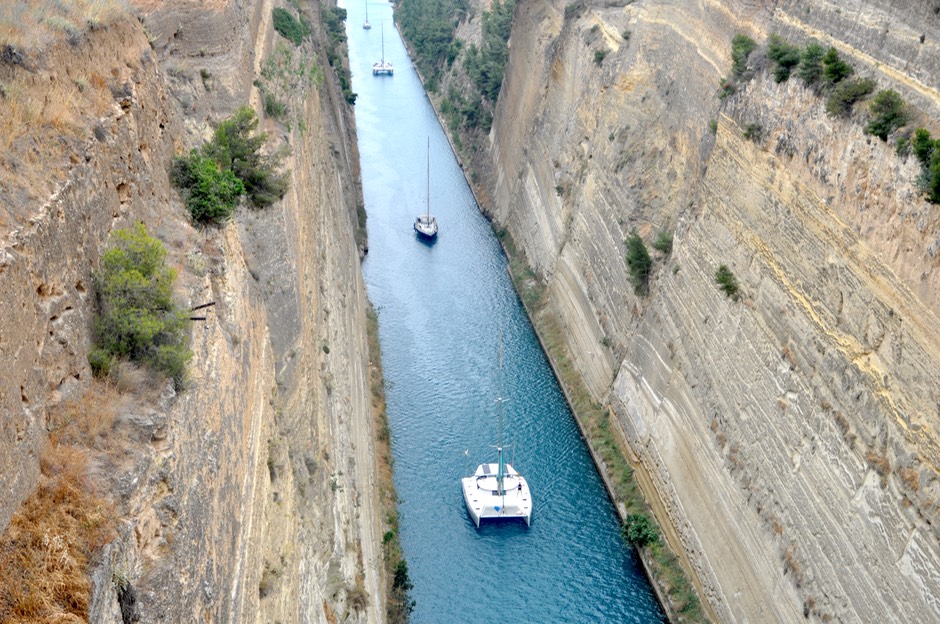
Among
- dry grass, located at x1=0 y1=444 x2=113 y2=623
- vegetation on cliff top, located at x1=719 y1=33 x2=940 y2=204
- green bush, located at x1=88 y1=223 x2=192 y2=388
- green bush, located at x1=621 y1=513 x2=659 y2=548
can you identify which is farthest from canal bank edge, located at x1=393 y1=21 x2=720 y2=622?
dry grass, located at x1=0 y1=444 x2=113 y2=623

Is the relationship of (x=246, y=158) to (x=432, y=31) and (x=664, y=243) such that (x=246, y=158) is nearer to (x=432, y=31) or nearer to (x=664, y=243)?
(x=664, y=243)

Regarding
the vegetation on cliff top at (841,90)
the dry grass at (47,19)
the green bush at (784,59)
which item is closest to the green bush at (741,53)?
the vegetation on cliff top at (841,90)

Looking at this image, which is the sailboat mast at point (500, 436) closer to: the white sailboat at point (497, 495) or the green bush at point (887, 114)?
the white sailboat at point (497, 495)

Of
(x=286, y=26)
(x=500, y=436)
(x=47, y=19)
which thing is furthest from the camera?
(x=286, y=26)

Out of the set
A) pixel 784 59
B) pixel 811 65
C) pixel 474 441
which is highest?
pixel 811 65

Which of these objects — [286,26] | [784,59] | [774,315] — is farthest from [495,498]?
[286,26]

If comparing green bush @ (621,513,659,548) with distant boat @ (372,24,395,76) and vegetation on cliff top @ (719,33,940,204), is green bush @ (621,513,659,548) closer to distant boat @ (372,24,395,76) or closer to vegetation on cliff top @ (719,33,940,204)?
vegetation on cliff top @ (719,33,940,204)
